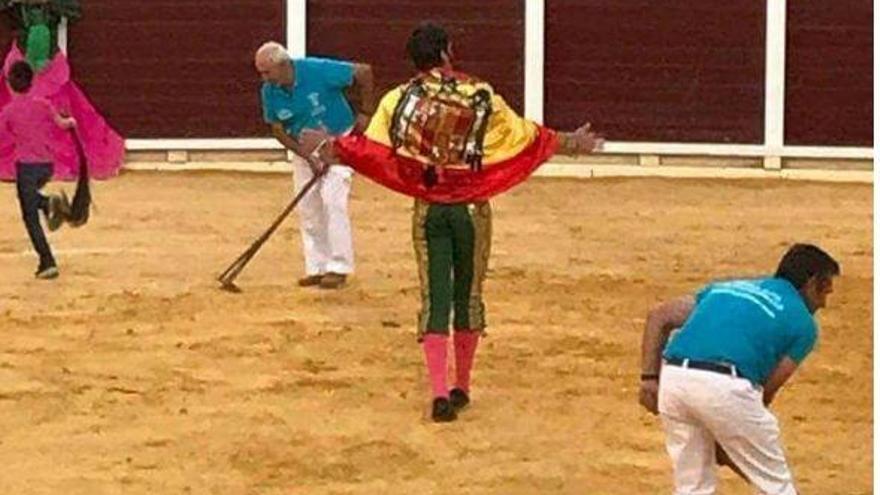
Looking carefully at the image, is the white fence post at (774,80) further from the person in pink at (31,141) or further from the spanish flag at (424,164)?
the spanish flag at (424,164)

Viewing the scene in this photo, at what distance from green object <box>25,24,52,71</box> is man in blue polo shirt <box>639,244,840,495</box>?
10828mm

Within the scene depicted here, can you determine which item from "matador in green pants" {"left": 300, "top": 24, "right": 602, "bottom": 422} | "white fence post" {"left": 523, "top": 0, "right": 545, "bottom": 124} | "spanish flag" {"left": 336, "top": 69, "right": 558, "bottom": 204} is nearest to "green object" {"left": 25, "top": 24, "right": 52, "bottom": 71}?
"white fence post" {"left": 523, "top": 0, "right": 545, "bottom": 124}

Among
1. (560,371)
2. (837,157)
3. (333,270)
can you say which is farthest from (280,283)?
(837,157)

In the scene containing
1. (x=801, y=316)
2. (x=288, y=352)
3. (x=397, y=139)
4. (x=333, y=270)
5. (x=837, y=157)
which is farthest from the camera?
(x=837, y=157)

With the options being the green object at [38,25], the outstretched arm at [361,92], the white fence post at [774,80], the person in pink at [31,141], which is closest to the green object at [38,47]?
the green object at [38,25]

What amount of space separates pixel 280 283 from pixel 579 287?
1357 mm

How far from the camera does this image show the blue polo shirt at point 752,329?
6035mm

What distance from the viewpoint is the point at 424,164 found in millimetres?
8203

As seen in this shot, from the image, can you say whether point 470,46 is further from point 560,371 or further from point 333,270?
point 560,371

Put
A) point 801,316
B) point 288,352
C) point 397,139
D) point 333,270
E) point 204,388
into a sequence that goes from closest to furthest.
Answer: point 801,316
point 397,139
point 204,388
point 288,352
point 333,270

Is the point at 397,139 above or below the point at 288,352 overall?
above

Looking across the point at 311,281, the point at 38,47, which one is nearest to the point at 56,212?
the point at 311,281

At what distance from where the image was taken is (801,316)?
19.8 ft

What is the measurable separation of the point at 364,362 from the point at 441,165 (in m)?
1.46
